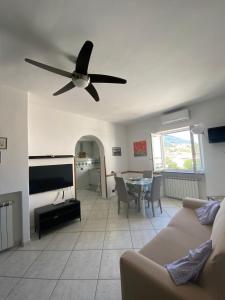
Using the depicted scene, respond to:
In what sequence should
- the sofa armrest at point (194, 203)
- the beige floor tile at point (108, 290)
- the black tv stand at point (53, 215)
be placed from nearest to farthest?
the beige floor tile at point (108, 290), the sofa armrest at point (194, 203), the black tv stand at point (53, 215)

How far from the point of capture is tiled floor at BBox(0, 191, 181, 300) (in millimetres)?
1607

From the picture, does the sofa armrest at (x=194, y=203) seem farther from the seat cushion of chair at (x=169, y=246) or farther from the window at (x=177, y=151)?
the window at (x=177, y=151)

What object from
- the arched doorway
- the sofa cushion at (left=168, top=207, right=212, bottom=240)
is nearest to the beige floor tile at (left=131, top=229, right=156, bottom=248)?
the sofa cushion at (left=168, top=207, right=212, bottom=240)

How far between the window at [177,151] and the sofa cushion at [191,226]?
211 centimetres

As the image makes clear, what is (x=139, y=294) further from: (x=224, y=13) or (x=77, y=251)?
(x=224, y=13)

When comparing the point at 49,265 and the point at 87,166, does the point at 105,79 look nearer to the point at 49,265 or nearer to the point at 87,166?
the point at 49,265

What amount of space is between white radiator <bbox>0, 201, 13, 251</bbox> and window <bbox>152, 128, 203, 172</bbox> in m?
3.96

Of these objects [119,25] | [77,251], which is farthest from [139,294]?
[119,25]

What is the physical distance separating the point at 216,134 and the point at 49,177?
380 centimetres

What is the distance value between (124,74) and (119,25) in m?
0.84

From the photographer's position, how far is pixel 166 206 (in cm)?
402

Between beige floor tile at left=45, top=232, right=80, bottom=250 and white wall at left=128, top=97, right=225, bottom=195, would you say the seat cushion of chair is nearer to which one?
beige floor tile at left=45, top=232, right=80, bottom=250

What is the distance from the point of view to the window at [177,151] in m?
4.06

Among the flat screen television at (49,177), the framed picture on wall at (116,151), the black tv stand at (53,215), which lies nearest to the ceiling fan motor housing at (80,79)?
the flat screen television at (49,177)
